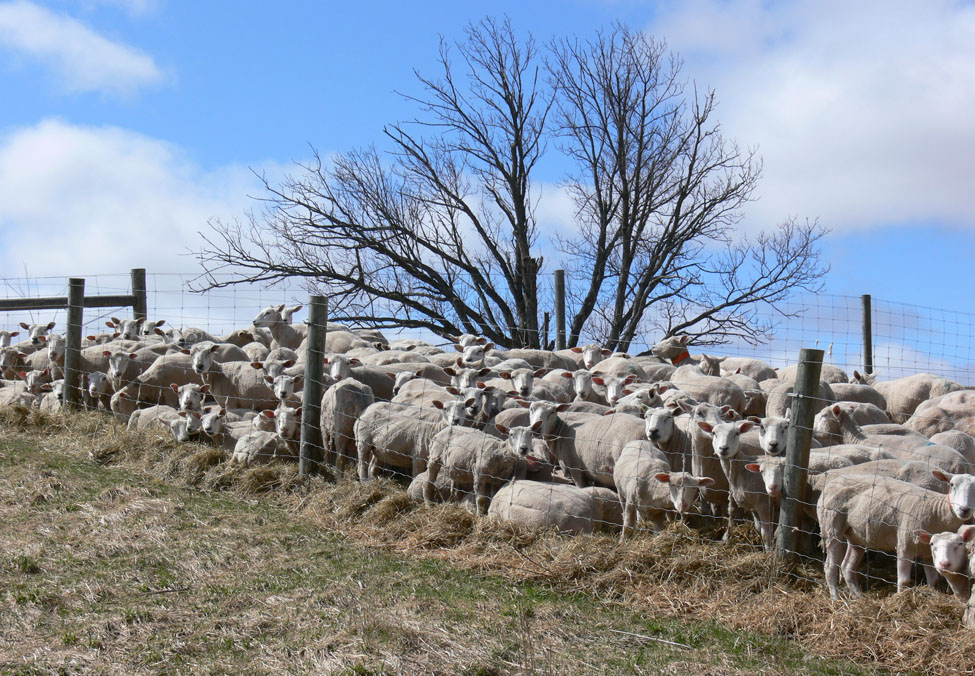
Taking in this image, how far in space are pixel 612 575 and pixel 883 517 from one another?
6.34ft

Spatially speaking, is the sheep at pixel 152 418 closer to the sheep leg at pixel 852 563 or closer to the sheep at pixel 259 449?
the sheep at pixel 259 449

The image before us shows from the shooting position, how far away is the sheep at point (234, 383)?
12.6 metres

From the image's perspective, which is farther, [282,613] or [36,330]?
[36,330]

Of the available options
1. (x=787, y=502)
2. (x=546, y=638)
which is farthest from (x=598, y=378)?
(x=546, y=638)

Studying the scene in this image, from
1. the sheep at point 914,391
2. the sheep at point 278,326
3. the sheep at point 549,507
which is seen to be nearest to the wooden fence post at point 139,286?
the sheep at point 278,326

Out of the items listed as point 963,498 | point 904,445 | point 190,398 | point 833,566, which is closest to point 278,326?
point 190,398

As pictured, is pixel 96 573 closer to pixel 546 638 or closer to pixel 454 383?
pixel 546 638

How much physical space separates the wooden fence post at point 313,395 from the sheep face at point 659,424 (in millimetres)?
3172

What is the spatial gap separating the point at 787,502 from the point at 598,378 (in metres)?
5.23

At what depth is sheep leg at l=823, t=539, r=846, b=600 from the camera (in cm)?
669

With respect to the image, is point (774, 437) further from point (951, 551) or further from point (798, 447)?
point (951, 551)

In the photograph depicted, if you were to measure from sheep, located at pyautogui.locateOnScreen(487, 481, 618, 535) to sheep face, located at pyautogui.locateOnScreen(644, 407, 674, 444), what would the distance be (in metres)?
0.96

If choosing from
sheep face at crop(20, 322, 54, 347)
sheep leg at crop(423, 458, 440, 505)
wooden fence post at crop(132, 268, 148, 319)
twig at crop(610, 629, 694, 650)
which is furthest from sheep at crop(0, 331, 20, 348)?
twig at crop(610, 629, 694, 650)

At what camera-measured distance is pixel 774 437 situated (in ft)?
26.3
